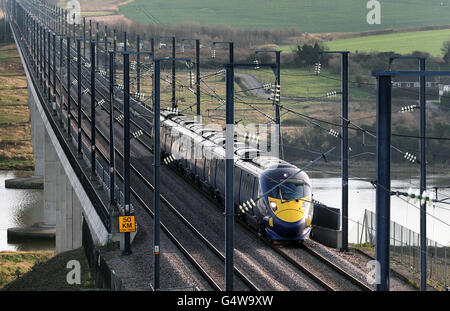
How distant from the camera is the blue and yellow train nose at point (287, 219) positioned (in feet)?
126

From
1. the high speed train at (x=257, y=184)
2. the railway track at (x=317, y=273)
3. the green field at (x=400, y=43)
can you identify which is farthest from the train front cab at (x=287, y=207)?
the green field at (x=400, y=43)

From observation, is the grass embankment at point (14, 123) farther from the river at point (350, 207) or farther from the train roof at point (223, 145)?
the train roof at point (223, 145)

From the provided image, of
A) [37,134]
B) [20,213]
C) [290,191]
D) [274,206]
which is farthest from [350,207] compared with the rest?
[37,134]

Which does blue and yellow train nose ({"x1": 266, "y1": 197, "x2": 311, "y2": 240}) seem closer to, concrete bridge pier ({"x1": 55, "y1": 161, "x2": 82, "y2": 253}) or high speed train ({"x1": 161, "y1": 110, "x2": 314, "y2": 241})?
high speed train ({"x1": 161, "y1": 110, "x2": 314, "y2": 241})

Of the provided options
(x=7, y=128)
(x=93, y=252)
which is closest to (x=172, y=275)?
(x=93, y=252)

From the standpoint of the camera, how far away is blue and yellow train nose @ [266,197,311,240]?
38.5m

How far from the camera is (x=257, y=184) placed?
134 ft

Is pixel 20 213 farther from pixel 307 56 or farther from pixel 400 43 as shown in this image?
pixel 400 43

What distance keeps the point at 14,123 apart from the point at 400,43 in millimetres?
81719

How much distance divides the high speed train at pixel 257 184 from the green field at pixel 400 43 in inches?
4507

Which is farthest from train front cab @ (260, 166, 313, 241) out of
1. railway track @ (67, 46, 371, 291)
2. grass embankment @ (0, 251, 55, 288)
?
grass embankment @ (0, 251, 55, 288)

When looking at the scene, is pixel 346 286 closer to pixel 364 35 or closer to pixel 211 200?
pixel 211 200

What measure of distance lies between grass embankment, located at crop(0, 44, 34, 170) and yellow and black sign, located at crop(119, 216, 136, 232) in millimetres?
96362
